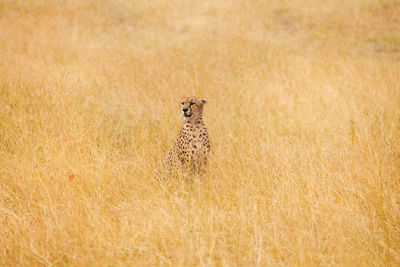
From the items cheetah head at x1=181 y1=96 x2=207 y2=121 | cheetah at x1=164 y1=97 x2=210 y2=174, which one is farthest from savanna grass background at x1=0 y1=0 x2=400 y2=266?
cheetah head at x1=181 y1=96 x2=207 y2=121

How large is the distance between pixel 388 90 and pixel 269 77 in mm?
1821

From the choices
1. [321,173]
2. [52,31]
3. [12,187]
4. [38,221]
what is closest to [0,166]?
[12,187]

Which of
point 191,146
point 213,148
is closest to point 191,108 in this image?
point 191,146

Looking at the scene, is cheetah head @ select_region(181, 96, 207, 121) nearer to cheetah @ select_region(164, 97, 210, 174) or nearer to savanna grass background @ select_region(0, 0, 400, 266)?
cheetah @ select_region(164, 97, 210, 174)

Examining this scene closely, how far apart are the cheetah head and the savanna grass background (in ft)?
1.53

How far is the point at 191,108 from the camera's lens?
2.96m

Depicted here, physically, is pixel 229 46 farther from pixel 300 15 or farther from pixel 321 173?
pixel 321 173

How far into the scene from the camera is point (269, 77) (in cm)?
588

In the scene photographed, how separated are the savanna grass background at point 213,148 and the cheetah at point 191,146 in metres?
0.15

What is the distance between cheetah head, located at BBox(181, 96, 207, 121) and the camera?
2926mm

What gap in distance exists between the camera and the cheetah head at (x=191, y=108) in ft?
9.60

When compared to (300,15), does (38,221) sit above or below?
below

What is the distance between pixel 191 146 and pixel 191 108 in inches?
13.0

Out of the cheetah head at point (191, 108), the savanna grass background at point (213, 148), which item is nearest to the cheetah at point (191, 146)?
the cheetah head at point (191, 108)
